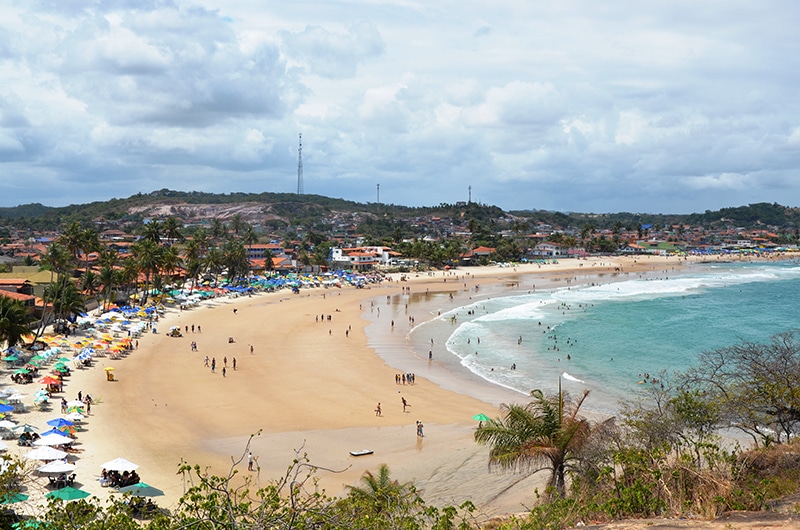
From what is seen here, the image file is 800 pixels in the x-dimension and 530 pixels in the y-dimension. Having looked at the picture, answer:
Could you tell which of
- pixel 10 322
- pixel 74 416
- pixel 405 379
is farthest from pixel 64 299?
A: pixel 405 379

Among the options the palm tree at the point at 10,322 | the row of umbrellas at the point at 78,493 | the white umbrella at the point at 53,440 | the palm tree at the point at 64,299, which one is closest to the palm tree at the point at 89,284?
the palm tree at the point at 64,299

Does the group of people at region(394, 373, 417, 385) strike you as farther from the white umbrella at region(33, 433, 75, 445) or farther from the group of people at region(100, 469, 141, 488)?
the white umbrella at region(33, 433, 75, 445)

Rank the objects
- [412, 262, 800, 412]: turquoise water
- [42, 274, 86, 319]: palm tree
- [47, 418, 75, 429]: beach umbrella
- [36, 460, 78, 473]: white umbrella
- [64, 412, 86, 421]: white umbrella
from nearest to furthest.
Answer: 1. [36, 460, 78, 473]: white umbrella
2. [47, 418, 75, 429]: beach umbrella
3. [64, 412, 86, 421]: white umbrella
4. [412, 262, 800, 412]: turquoise water
5. [42, 274, 86, 319]: palm tree

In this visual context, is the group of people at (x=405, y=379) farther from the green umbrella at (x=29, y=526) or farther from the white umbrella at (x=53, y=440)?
the green umbrella at (x=29, y=526)

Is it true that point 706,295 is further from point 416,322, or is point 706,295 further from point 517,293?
point 416,322

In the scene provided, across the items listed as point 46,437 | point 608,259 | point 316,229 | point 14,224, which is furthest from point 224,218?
point 46,437

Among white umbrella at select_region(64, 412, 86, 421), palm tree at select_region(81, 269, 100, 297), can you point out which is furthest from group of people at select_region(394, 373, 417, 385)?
palm tree at select_region(81, 269, 100, 297)
